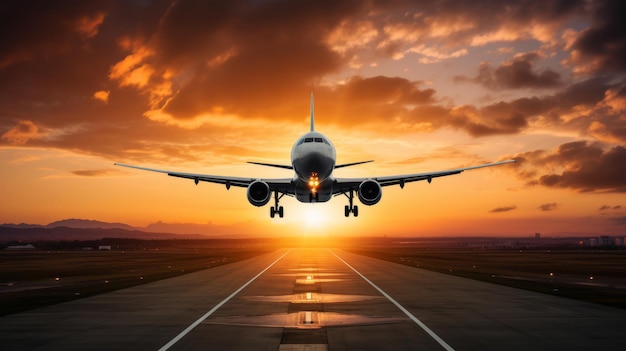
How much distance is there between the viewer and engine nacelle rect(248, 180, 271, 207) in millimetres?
42791

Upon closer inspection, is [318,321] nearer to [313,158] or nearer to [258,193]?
[313,158]

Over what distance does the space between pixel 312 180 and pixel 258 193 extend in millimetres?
4487

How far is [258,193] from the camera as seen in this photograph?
4300 cm

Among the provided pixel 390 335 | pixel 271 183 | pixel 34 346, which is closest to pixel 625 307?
pixel 390 335

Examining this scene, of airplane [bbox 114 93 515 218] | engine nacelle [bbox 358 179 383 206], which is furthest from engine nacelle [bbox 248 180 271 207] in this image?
engine nacelle [bbox 358 179 383 206]

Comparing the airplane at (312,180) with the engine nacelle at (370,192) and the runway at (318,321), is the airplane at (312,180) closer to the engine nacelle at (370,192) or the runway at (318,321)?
the engine nacelle at (370,192)

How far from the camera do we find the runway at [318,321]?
15.4 metres

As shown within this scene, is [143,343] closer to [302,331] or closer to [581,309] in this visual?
[302,331]

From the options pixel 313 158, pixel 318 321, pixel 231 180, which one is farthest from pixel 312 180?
pixel 318 321

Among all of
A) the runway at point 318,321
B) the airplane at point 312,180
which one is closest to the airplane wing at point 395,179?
the airplane at point 312,180

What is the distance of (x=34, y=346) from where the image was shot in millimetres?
15148

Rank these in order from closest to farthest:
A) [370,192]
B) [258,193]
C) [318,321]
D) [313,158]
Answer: [318,321], [313,158], [258,193], [370,192]

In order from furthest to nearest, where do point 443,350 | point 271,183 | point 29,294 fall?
point 271,183, point 29,294, point 443,350

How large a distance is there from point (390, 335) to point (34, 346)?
874cm
